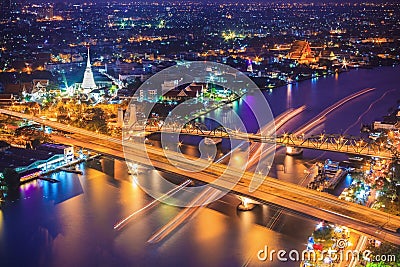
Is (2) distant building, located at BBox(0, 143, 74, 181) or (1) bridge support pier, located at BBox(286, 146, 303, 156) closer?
(2) distant building, located at BBox(0, 143, 74, 181)

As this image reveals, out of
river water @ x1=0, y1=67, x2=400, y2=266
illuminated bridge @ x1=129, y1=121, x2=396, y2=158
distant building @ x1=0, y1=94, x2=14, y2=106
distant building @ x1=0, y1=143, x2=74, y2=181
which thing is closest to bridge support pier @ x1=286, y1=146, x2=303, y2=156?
illuminated bridge @ x1=129, y1=121, x2=396, y2=158

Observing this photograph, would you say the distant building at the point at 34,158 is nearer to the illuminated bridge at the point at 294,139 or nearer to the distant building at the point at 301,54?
the illuminated bridge at the point at 294,139

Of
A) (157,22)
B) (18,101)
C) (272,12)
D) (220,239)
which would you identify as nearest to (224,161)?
(220,239)

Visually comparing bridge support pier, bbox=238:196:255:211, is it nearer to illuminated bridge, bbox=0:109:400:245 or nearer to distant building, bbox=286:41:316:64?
illuminated bridge, bbox=0:109:400:245

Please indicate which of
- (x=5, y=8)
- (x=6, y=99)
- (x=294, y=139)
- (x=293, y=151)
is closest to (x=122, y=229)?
(x=293, y=151)

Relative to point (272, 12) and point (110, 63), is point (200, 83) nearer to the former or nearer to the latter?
point (110, 63)

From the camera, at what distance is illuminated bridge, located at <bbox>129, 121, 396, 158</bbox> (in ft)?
18.0

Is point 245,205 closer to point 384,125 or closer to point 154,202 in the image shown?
point 154,202

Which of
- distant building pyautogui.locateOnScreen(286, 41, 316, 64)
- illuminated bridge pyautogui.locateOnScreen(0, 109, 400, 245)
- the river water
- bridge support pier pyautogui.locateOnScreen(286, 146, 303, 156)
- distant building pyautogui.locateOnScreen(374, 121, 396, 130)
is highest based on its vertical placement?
distant building pyautogui.locateOnScreen(286, 41, 316, 64)

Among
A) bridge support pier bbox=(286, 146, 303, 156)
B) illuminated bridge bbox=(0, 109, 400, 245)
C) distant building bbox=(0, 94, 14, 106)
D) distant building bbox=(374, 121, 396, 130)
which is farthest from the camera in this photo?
distant building bbox=(0, 94, 14, 106)

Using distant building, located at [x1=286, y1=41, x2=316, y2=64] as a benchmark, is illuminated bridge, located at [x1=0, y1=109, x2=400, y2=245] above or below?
below

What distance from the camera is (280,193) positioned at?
396 cm

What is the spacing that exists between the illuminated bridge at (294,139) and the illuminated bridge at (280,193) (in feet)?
3.62

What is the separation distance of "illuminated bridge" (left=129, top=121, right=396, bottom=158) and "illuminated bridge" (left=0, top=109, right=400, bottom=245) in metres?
1.10
